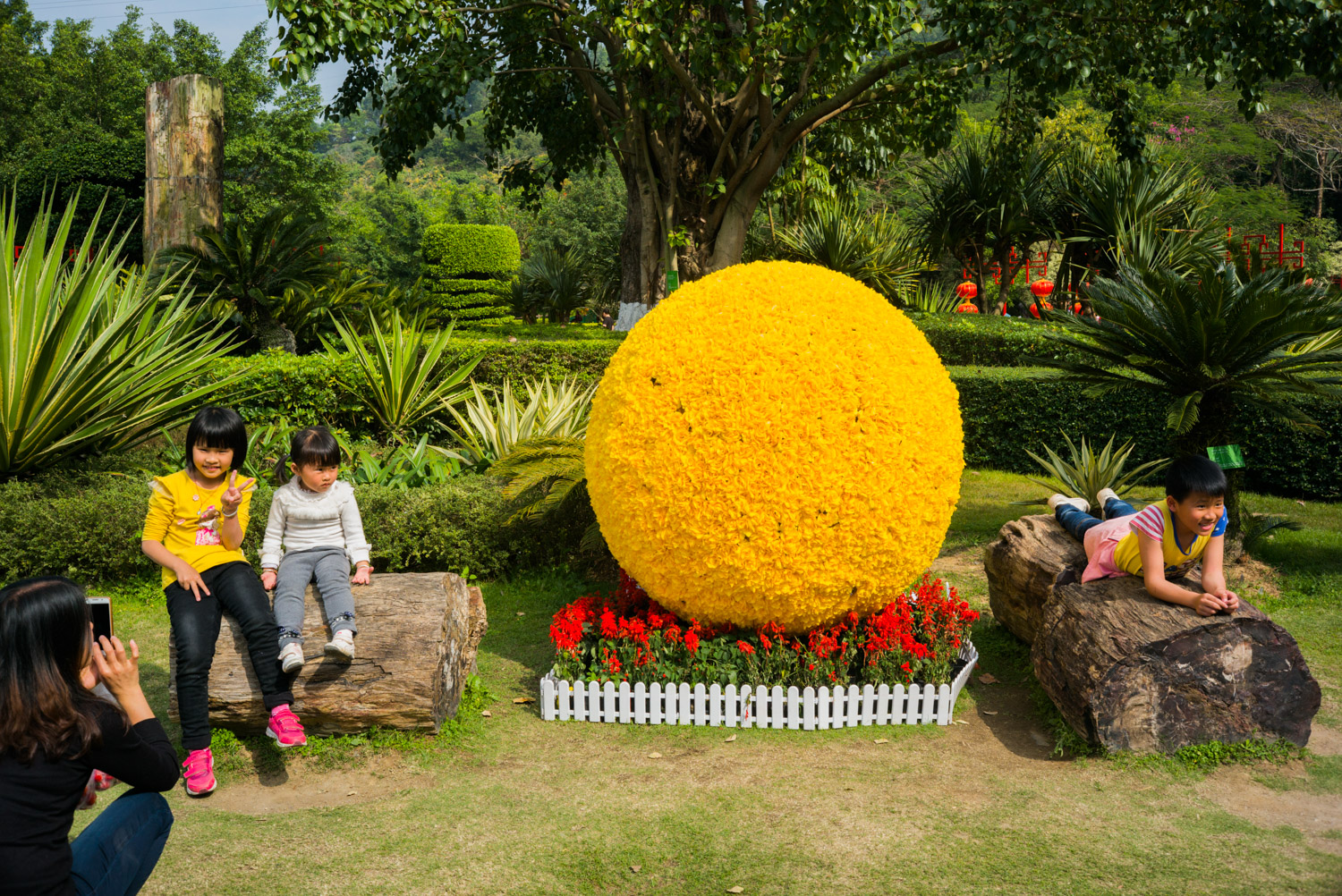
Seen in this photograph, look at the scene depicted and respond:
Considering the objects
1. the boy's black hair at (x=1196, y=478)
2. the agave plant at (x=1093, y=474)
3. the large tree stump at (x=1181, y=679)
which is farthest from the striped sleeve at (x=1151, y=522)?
the agave plant at (x=1093, y=474)

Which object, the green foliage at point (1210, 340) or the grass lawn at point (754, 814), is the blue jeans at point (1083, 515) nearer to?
the green foliage at point (1210, 340)

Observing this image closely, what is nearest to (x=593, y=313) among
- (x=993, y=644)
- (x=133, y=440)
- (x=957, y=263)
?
(x=957, y=263)

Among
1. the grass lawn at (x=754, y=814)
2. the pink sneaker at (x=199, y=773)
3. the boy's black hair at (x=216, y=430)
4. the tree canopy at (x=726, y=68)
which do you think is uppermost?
the tree canopy at (x=726, y=68)

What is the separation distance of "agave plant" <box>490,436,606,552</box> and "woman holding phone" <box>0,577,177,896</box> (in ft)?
11.8

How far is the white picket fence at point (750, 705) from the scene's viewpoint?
464 centimetres

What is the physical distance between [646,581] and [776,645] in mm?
736

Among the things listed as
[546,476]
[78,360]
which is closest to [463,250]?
[78,360]

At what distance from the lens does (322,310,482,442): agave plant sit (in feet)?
28.0

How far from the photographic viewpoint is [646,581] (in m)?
4.84

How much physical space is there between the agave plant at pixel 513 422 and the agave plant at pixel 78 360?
1894 mm

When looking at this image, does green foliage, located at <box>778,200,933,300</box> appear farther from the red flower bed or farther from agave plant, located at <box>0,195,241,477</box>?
the red flower bed

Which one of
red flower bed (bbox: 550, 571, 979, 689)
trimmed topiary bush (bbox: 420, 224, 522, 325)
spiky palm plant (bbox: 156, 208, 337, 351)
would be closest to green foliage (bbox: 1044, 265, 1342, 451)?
red flower bed (bbox: 550, 571, 979, 689)

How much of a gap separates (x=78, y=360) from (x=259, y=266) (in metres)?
4.20

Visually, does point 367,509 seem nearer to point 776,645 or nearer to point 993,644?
point 776,645
